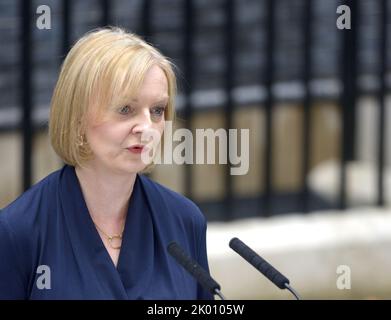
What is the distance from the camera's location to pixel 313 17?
17.2 ft

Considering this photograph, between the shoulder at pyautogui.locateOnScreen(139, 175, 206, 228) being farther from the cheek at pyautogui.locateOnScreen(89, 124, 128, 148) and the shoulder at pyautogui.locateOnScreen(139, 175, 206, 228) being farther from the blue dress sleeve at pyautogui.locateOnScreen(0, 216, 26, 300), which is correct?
the blue dress sleeve at pyautogui.locateOnScreen(0, 216, 26, 300)

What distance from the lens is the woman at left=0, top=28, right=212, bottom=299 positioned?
9.25 ft

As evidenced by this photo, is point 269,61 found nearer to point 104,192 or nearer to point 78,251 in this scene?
point 104,192

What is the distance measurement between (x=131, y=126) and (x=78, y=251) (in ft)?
0.93

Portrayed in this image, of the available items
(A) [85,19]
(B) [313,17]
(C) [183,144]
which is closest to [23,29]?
(A) [85,19]

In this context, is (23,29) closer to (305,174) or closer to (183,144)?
(183,144)

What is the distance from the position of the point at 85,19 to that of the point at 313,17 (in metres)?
0.93

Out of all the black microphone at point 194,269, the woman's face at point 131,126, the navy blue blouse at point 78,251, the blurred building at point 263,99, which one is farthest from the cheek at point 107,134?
the blurred building at point 263,99

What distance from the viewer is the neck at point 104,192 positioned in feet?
9.70

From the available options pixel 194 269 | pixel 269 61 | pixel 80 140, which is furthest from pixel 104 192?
pixel 269 61

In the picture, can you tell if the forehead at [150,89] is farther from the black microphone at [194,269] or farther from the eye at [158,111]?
the black microphone at [194,269]

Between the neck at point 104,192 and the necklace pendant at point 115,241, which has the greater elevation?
the neck at point 104,192

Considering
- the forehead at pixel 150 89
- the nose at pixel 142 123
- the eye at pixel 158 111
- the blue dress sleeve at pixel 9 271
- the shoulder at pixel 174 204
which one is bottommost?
the blue dress sleeve at pixel 9 271

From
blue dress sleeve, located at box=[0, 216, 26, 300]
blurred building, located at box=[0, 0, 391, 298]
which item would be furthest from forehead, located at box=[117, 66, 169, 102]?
blurred building, located at box=[0, 0, 391, 298]
